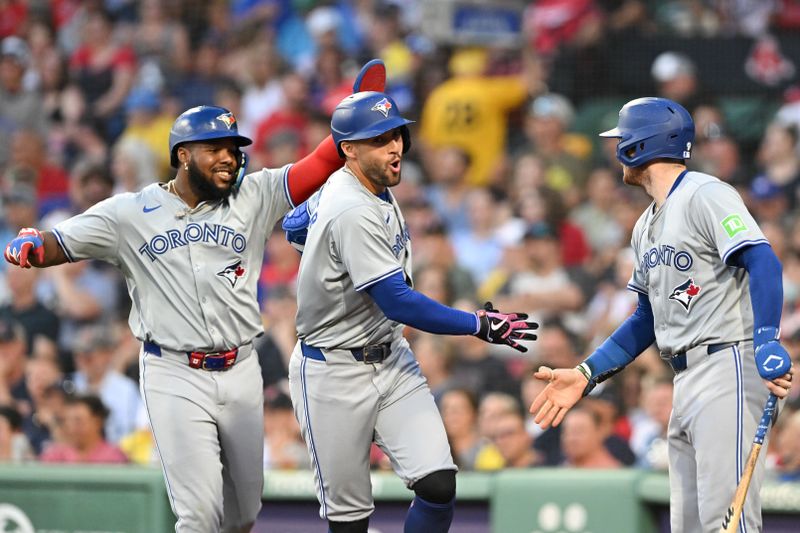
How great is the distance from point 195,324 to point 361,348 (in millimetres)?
686

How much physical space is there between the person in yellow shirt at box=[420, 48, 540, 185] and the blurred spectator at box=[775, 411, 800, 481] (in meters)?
3.90

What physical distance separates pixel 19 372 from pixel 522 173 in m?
3.60

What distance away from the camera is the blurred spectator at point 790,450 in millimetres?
6145

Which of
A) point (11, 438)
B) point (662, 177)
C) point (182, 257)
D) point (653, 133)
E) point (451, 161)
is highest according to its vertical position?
point (451, 161)

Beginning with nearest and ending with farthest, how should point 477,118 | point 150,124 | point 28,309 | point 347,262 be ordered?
point 347,262, point 28,309, point 477,118, point 150,124

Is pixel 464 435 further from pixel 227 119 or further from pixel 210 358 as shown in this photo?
pixel 227 119

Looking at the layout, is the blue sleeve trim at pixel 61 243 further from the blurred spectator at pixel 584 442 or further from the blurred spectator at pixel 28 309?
the blurred spectator at pixel 28 309

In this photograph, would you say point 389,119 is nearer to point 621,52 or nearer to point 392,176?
point 392,176

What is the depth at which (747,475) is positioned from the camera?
4320 millimetres

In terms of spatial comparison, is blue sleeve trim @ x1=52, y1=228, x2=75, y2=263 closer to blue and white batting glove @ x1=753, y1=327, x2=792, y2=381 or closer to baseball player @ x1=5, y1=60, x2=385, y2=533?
baseball player @ x1=5, y1=60, x2=385, y2=533

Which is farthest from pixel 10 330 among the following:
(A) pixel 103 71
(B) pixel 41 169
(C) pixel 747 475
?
(C) pixel 747 475

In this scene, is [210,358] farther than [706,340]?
Yes

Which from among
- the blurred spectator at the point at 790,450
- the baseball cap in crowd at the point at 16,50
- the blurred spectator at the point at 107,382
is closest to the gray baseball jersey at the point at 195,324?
the blurred spectator at the point at 790,450

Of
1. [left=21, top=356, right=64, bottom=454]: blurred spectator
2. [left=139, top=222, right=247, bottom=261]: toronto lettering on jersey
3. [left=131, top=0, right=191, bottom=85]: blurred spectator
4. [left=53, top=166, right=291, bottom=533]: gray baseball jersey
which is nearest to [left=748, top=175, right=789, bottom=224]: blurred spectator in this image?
[left=53, top=166, right=291, bottom=533]: gray baseball jersey
